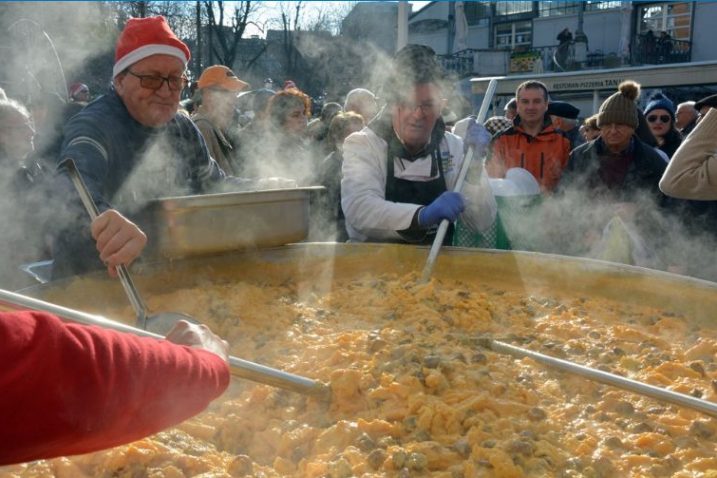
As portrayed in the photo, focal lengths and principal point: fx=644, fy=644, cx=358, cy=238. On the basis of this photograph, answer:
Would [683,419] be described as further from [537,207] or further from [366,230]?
[537,207]

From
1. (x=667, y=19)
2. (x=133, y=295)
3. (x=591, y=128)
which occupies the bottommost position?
(x=133, y=295)

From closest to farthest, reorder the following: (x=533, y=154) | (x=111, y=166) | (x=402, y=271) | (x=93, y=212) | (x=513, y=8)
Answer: (x=93, y=212), (x=111, y=166), (x=402, y=271), (x=533, y=154), (x=513, y=8)

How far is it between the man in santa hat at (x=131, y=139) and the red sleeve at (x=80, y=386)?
1.51m

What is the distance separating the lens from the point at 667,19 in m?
31.9

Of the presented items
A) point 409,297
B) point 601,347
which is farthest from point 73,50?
point 601,347

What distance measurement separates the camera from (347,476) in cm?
168

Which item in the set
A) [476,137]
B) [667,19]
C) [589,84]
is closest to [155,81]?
[476,137]

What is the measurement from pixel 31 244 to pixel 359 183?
6.99 ft

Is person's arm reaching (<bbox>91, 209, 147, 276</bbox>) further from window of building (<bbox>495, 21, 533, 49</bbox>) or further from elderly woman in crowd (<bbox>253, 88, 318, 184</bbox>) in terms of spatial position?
window of building (<bbox>495, 21, 533, 49</bbox>)

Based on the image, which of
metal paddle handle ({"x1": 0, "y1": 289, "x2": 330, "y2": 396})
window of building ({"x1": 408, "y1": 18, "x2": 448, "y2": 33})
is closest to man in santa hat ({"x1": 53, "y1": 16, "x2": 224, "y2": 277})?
metal paddle handle ({"x1": 0, "y1": 289, "x2": 330, "y2": 396})

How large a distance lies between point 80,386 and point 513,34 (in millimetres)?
40956

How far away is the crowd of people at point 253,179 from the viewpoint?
117cm

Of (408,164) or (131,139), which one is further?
(408,164)

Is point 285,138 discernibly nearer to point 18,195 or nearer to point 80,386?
point 18,195
